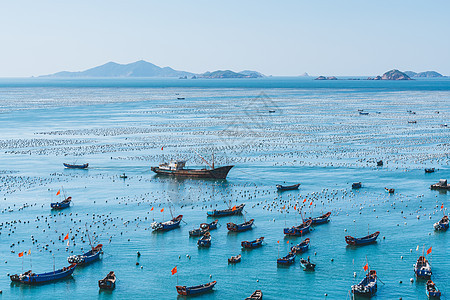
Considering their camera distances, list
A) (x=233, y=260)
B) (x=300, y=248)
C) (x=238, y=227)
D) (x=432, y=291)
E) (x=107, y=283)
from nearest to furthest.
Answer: (x=432, y=291) < (x=107, y=283) < (x=233, y=260) < (x=300, y=248) < (x=238, y=227)

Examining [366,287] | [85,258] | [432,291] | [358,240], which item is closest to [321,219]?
[358,240]

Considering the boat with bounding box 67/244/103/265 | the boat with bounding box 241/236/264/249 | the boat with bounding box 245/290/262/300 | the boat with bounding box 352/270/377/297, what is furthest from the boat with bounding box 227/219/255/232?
the boat with bounding box 352/270/377/297

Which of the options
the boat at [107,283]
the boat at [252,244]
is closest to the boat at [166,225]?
the boat at [252,244]

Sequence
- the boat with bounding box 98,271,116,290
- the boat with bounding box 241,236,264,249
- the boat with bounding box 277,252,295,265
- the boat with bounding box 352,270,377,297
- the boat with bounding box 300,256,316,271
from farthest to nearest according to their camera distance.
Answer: the boat with bounding box 241,236,264,249, the boat with bounding box 277,252,295,265, the boat with bounding box 300,256,316,271, the boat with bounding box 98,271,116,290, the boat with bounding box 352,270,377,297

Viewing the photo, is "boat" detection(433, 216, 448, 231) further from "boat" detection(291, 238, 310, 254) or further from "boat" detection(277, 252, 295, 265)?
"boat" detection(277, 252, 295, 265)

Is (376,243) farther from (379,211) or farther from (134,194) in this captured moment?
(134,194)

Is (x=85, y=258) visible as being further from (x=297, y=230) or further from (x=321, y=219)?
(x=321, y=219)

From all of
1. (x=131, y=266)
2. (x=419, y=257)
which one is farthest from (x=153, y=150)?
(x=419, y=257)

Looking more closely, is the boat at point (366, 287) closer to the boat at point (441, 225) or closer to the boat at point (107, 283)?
the boat at point (441, 225)
